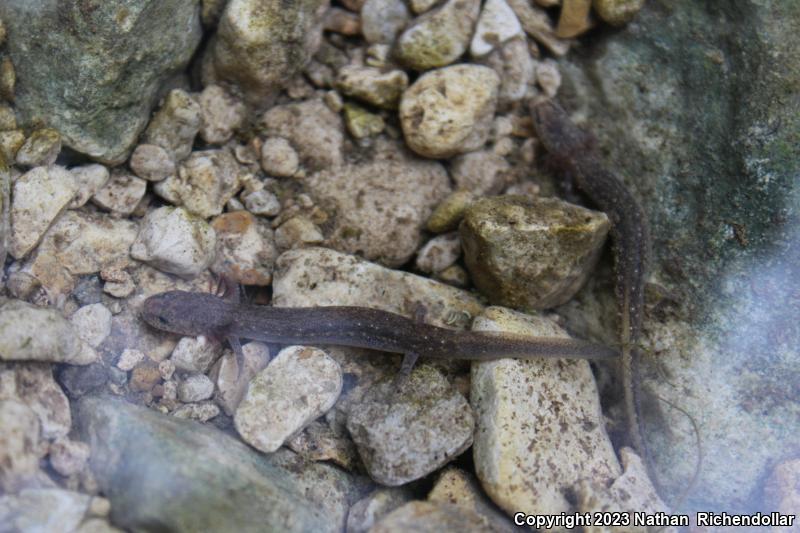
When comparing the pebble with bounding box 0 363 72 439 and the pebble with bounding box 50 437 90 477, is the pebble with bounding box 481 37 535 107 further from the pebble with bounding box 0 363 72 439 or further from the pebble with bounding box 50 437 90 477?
the pebble with bounding box 50 437 90 477

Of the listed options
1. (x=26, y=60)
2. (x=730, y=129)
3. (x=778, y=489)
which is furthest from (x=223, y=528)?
(x=730, y=129)

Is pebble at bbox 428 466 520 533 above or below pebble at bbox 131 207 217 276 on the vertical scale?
below

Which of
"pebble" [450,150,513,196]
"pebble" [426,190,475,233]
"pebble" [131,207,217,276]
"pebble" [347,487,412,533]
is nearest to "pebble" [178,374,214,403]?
"pebble" [131,207,217,276]

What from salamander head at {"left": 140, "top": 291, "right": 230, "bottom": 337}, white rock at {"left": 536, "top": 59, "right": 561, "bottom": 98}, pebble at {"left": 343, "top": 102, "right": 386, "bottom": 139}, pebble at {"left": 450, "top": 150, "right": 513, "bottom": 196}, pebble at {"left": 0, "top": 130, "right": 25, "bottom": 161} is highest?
pebble at {"left": 0, "top": 130, "right": 25, "bottom": 161}

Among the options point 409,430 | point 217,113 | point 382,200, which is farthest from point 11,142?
point 409,430

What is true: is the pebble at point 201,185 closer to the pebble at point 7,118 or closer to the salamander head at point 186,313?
the salamander head at point 186,313

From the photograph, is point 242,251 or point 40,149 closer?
point 40,149

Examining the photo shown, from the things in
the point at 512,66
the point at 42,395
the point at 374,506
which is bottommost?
the point at 374,506

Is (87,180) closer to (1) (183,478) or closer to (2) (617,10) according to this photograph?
(1) (183,478)
